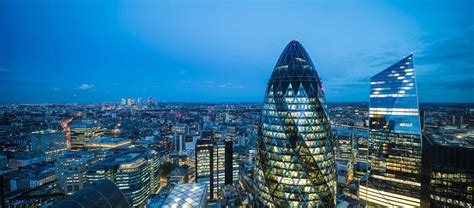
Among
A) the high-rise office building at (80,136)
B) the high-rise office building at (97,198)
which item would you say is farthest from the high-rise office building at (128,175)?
the high-rise office building at (80,136)

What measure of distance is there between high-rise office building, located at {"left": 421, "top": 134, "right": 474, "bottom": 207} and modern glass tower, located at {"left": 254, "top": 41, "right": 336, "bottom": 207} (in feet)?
43.4

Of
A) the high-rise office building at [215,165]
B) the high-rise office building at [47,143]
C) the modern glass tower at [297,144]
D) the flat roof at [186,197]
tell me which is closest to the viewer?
the modern glass tower at [297,144]

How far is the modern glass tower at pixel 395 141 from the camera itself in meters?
46.9

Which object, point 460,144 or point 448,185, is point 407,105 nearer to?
point 460,144

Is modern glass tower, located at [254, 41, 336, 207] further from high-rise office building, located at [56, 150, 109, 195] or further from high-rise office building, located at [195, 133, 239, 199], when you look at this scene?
high-rise office building, located at [56, 150, 109, 195]

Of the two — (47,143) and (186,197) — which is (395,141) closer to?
(186,197)

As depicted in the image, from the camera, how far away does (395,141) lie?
165 ft

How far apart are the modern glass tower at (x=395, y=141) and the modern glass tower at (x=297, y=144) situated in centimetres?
2568

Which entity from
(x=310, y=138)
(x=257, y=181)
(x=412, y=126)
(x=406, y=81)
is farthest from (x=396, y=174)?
(x=257, y=181)

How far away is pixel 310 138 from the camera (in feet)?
99.7

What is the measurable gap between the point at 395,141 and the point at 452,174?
25841 millimetres

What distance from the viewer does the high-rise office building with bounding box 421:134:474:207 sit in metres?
25.9

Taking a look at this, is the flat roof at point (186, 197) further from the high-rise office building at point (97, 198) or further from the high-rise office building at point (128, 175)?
the high-rise office building at point (128, 175)

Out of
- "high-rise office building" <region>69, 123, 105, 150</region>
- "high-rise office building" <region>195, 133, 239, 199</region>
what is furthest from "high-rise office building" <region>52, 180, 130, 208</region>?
"high-rise office building" <region>69, 123, 105, 150</region>
